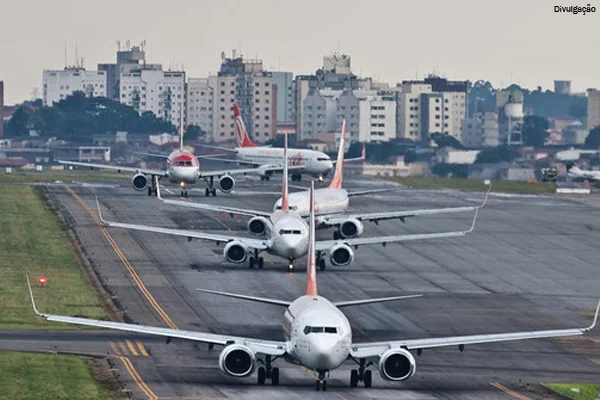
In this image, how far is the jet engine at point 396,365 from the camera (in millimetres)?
63312

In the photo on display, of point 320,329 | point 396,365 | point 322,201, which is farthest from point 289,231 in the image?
point 320,329

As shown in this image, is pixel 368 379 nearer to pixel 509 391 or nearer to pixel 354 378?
pixel 354 378

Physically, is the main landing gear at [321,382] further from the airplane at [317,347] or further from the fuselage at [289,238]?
the fuselage at [289,238]

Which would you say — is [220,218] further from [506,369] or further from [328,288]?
[506,369]

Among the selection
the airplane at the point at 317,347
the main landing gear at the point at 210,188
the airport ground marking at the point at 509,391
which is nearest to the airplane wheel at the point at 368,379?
the airplane at the point at 317,347

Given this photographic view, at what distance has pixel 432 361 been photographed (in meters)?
73.8

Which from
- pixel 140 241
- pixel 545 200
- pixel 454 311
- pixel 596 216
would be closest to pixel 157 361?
pixel 454 311

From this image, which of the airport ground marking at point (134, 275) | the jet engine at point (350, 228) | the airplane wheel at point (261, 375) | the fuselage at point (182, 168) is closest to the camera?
the airplane wheel at point (261, 375)

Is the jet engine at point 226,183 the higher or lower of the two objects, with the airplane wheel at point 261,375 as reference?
higher

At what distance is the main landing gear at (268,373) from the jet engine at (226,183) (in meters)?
108

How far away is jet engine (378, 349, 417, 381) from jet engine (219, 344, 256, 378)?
4.92 meters

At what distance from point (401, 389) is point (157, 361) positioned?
456 inches

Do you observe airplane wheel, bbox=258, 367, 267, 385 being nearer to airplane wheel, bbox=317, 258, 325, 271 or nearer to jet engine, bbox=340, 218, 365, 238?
airplane wheel, bbox=317, 258, 325, 271

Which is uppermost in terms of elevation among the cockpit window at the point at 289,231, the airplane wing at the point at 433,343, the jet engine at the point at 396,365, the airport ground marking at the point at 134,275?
the cockpit window at the point at 289,231
